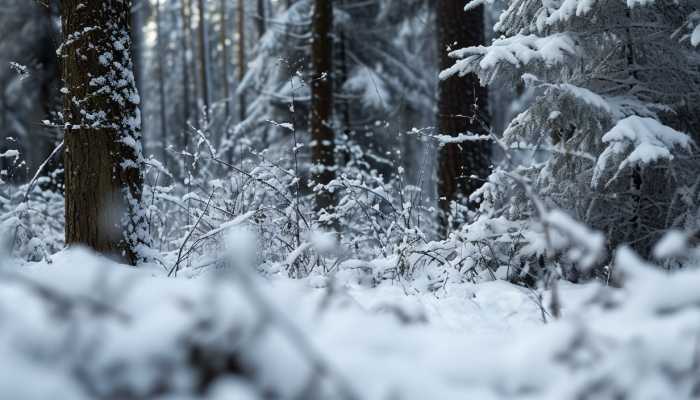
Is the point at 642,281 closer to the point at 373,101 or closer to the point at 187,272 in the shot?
the point at 187,272

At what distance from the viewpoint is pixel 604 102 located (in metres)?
3.60

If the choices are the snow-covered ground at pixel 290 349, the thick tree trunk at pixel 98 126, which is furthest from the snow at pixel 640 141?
the thick tree trunk at pixel 98 126

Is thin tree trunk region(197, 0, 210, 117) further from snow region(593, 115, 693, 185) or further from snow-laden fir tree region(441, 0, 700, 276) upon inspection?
snow region(593, 115, 693, 185)

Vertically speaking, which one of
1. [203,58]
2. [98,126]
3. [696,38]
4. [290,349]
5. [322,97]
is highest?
[203,58]

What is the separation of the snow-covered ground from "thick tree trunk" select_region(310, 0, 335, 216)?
737 cm

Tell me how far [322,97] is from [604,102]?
5923mm

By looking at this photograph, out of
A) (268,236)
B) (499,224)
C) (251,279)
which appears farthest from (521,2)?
(251,279)

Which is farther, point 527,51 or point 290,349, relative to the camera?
point 527,51

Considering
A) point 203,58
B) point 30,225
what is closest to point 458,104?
point 30,225

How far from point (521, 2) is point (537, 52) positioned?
76 centimetres

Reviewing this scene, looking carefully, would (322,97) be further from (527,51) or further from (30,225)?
(527,51)

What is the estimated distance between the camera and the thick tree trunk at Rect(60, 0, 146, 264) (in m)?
3.71

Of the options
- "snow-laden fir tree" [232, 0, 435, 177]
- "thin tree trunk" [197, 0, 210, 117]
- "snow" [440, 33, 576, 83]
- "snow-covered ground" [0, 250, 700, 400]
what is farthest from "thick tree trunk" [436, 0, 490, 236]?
"thin tree trunk" [197, 0, 210, 117]

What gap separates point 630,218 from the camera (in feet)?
13.1
